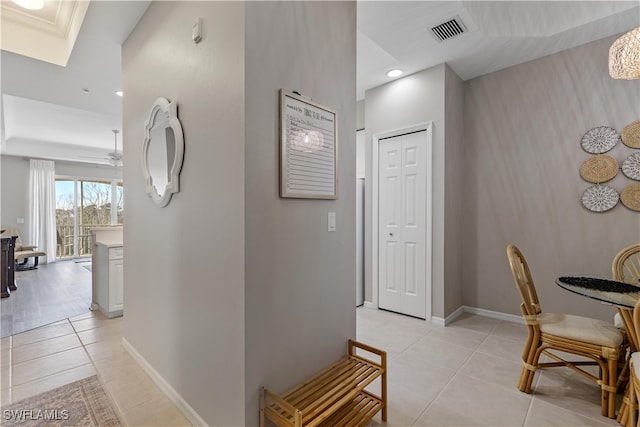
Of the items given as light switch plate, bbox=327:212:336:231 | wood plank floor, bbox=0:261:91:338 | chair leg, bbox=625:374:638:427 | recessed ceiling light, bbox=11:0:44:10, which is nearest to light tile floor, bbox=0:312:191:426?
wood plank floor, bbox=0:261:91:338

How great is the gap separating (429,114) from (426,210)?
1019mm

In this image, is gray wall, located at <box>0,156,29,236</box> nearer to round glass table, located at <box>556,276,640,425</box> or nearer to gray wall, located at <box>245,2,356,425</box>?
gray wall, located at <box>245,2,356,425</box>

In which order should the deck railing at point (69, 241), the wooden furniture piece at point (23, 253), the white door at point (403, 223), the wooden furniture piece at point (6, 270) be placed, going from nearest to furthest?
1. the white door at point (403, 223)
2. the wooden furniture piece at point (6, 270)
3. the wooden furniture piece at point (23, 253)
4. the deck railing at point (69, 241)

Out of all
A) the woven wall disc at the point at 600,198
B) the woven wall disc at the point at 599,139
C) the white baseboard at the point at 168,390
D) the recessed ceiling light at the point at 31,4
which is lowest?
the white baseboard at the point at 168,390

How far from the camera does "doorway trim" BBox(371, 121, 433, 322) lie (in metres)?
3.10

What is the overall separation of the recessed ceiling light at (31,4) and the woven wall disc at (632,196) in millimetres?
5016

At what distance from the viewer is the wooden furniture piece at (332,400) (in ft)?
4.21

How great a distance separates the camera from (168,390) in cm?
186

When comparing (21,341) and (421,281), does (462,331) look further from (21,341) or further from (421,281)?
(21,341)

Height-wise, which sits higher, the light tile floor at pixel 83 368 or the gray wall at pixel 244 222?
the gray wall at pixel 244 222

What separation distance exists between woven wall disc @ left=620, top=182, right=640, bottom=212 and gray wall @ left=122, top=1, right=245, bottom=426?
126 inches

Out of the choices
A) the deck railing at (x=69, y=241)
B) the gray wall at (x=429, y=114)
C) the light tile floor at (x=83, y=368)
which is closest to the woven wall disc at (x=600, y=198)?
the gray wall at (x=429, y=114)

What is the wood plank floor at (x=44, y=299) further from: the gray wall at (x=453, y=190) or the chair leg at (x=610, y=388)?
the chair leg at (x=610, y=388)

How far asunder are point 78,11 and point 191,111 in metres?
1.61
